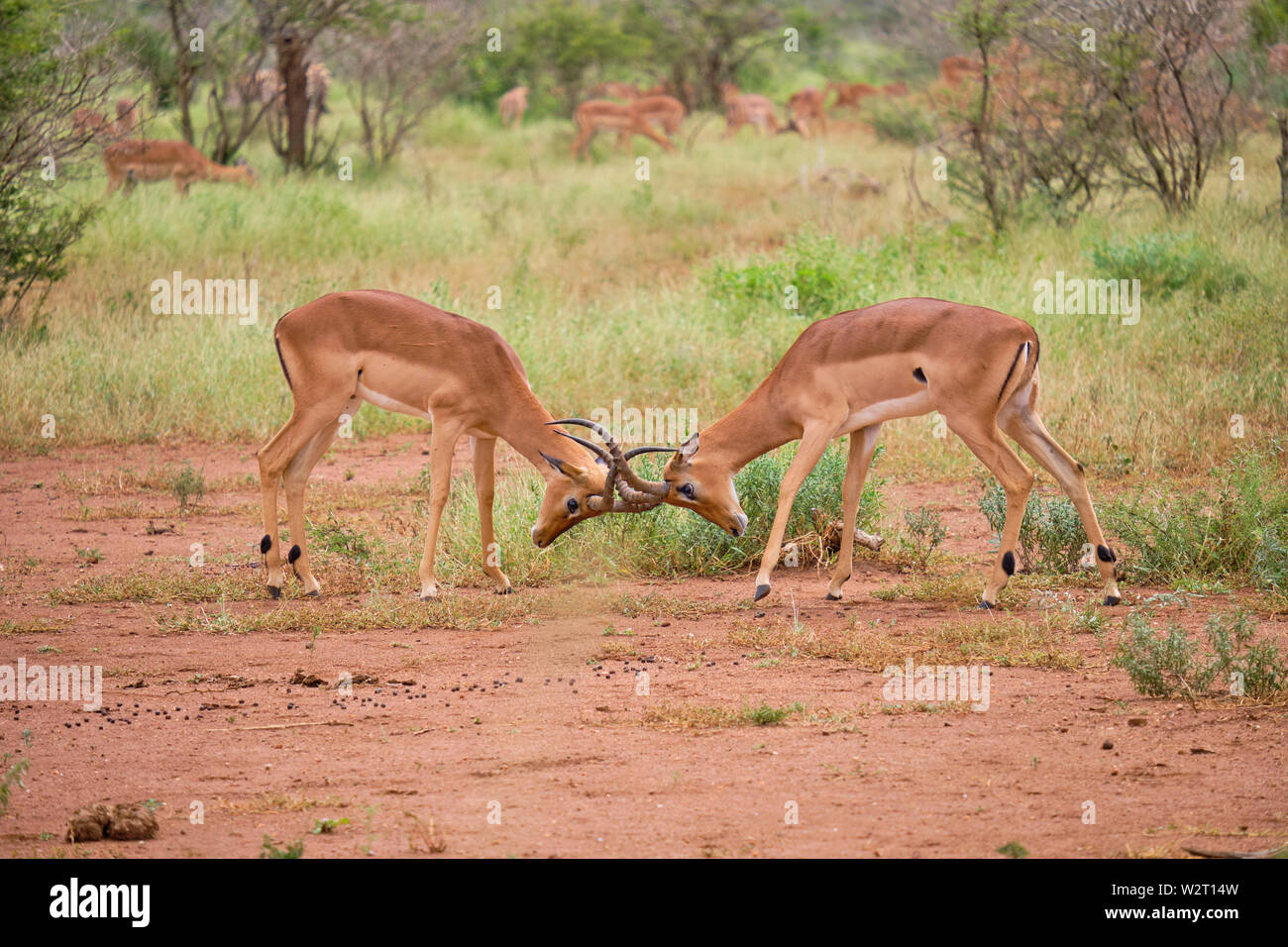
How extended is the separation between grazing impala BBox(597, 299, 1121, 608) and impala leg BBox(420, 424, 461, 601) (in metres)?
1.03

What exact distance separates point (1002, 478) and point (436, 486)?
3.08m

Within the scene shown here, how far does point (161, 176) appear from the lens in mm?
Result: 17516

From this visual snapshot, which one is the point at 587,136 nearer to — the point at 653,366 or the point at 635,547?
the point at 653,366

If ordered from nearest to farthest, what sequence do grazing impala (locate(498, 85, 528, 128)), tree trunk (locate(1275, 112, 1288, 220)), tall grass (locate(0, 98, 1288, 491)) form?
tall grass (locate(0, 98, 1288, 491)) < tree trunk (locate(1275, 112, 1288, 220)) < grazing impala (locate(498, 85, 528, 128))

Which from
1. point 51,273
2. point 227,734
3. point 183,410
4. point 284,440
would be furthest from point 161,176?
point 227,734

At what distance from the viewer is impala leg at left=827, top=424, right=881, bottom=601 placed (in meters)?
7.54

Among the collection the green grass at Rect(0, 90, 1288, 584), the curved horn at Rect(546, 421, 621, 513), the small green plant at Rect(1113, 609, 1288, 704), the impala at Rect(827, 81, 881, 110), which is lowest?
the small green plant at Rect(1113, 609, 1288, 704)

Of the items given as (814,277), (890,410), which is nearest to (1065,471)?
(890,410)

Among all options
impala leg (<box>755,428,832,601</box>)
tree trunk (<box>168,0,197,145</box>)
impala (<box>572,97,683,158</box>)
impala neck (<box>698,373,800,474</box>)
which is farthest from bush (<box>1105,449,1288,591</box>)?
impala (<box>572,97,683,158</box>)

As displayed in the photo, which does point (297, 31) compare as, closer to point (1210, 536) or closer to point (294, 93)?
point (294, 93)

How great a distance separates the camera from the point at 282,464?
7621mm

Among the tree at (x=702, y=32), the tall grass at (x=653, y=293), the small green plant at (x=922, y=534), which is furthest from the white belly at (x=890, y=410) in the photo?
the tree at (x=702, y=32)

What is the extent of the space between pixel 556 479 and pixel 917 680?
241 cm

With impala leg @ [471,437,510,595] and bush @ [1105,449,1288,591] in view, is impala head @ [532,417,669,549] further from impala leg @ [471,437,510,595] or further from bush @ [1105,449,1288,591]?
bush @ [1105,449,1288,591]
